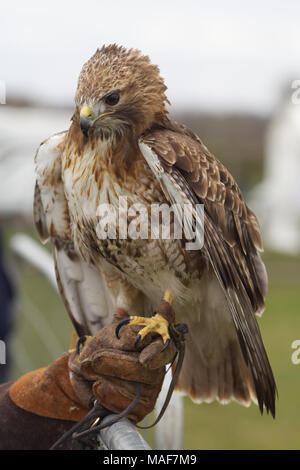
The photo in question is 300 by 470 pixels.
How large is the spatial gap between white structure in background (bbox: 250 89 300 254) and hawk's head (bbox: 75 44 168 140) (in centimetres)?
1282

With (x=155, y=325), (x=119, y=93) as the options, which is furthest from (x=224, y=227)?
(x=119, y=93)

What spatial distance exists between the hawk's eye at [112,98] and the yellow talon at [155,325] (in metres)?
0.60

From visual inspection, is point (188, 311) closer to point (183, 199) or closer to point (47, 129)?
point (183, 199)

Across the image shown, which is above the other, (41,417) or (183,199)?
(183,199)

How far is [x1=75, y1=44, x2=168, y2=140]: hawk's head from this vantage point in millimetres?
1639

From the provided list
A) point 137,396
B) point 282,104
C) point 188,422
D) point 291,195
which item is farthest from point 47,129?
point 291,195

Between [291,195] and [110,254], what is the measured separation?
13754mm

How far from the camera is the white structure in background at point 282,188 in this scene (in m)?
14.8

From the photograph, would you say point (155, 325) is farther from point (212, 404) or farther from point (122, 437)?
point (212, 404)

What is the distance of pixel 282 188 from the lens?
1574 cm

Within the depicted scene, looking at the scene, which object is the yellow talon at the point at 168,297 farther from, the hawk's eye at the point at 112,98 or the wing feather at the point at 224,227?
the hawk's eye at the point at 112,98

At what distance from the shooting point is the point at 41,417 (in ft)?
5.84

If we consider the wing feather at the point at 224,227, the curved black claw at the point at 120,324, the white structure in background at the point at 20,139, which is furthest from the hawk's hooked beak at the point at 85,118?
the white structure in background at the point at 20,139

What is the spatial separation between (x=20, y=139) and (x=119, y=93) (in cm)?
512
